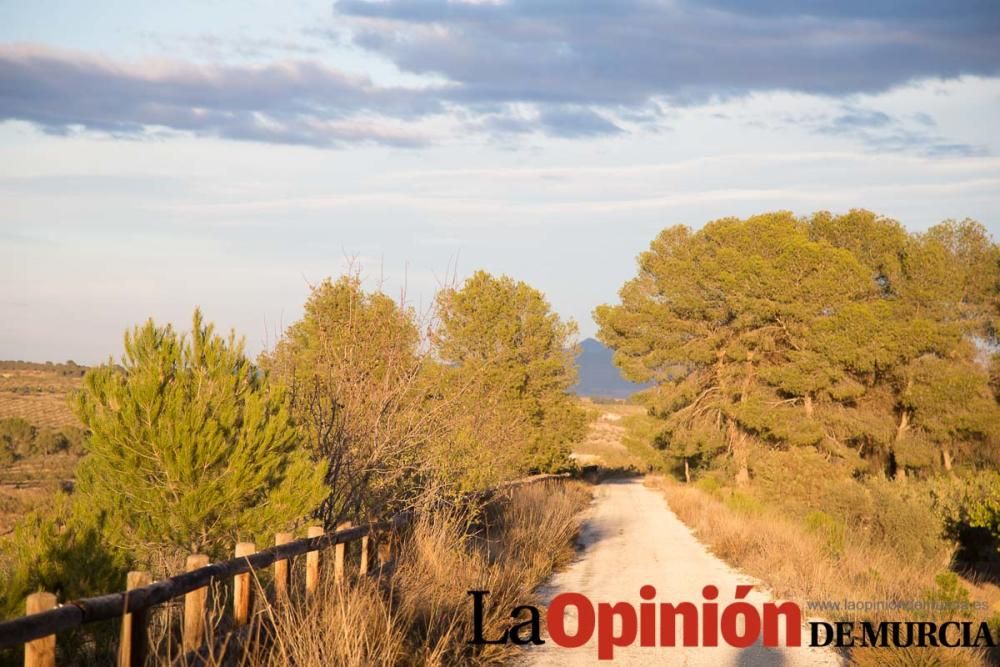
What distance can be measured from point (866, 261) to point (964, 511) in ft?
48.4

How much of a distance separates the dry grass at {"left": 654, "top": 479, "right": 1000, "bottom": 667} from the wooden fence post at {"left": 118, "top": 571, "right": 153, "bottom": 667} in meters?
6.70

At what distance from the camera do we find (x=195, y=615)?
6.22m

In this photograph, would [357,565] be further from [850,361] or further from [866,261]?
[866,261]

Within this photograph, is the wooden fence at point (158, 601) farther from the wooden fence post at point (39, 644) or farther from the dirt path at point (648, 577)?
the dirt path at point (648, 577)

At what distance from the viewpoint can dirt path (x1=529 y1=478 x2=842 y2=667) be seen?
988 cm

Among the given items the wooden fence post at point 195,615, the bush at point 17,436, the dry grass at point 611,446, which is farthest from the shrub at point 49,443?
the wooden fence post at point 195,615

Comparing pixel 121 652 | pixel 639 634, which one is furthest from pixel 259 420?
pixel 121 652

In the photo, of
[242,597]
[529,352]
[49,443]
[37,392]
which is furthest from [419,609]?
[37,392]

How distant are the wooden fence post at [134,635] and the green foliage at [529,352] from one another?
3223cm

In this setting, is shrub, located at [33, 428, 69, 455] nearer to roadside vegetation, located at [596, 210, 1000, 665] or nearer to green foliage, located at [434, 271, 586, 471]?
green foliage, located at [434, 271, 586, 471]

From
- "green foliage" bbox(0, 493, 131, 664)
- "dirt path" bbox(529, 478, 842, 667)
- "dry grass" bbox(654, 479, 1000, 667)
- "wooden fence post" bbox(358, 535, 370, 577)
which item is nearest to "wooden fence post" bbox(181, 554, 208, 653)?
"green foliage" bbox(0, 493, 131, 664)

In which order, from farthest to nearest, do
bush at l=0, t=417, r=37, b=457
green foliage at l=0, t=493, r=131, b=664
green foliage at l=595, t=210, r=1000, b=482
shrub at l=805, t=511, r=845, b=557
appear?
bush at l=0, t=417, r=37, b=457 → green foliage at l=595, t=210, r=1000, b=482 → shrub at l=805, t=511, r=845, b=557 → green foliage at l=0, t=493, r=131, b=664

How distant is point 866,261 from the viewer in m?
42.0

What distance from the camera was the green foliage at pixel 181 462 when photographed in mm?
11219
